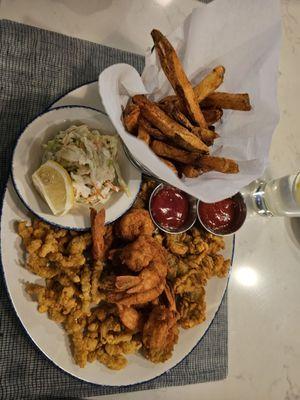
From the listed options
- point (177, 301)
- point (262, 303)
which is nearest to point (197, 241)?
point (177, 301)

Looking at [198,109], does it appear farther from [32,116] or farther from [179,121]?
[32,116]

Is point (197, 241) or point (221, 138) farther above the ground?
point (221, 138)

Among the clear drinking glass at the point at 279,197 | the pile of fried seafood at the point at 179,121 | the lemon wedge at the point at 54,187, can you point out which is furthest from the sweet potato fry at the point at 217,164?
the clear drinking glass at the point at 279,197

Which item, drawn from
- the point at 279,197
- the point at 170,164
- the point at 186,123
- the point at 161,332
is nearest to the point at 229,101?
the point at 186,123

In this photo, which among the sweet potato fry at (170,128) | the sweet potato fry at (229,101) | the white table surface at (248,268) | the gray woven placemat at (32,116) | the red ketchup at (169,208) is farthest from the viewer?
the white table surface at (248,268)

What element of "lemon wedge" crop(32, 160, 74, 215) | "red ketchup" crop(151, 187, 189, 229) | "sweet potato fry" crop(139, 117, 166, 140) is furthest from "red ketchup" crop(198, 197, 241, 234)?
"lemon wedge" crop(32, 160, 74, 215)

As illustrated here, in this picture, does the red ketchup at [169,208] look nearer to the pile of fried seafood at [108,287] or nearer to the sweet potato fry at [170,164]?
the pile of fried seafood at [108,287]

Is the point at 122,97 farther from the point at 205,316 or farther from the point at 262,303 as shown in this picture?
the point at 262,303
